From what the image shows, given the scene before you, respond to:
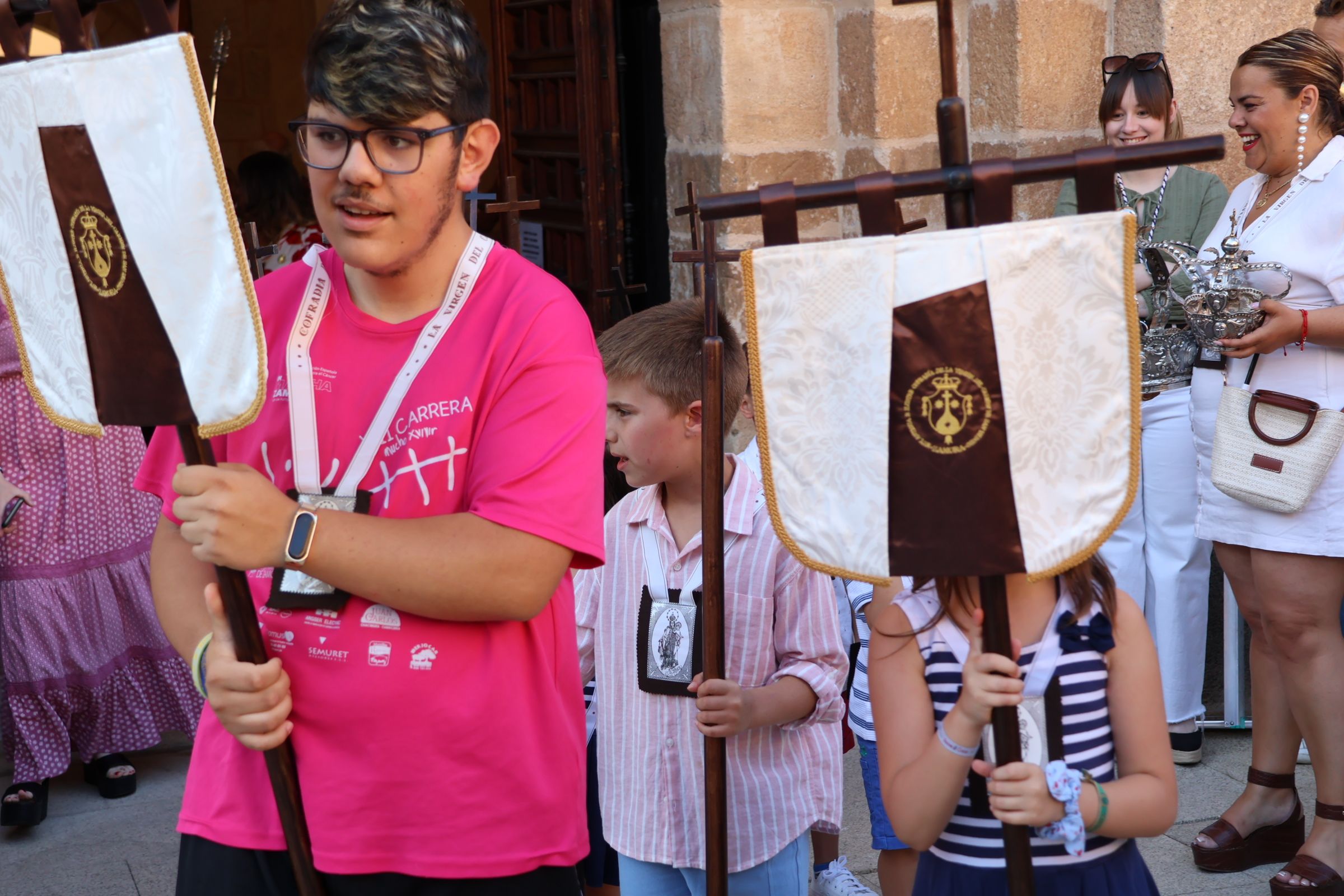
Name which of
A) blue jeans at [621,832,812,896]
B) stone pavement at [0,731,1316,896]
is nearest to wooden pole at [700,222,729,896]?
blue jeans at [621,832,812,896]

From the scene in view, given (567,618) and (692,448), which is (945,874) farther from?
(692,448)

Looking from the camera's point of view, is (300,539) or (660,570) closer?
(300,539)

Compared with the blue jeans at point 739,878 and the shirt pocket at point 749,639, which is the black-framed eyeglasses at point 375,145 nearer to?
the shirt pocket at point 749,639

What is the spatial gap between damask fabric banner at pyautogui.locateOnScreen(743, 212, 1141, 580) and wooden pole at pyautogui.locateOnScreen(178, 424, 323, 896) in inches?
25.3

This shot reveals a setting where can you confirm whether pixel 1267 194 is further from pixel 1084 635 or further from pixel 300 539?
pixel 300 539

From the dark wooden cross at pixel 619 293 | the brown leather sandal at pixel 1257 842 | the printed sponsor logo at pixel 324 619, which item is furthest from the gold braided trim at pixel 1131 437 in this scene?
the brown leather sandal at pixel 1257 842

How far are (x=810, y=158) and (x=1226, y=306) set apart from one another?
1.70 m

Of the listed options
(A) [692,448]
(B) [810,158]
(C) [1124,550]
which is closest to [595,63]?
(B) [810,158]

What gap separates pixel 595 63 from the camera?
189 inches

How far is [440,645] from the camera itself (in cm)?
164

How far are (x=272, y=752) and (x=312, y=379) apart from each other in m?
0.44

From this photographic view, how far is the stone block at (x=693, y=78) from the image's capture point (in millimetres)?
4359

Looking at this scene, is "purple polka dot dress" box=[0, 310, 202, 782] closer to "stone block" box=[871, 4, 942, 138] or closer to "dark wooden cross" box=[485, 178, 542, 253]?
"dark wooden cross" box=[485, 178, 542, 253]

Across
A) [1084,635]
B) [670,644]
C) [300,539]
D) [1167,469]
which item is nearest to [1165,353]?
[1167,469]
